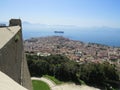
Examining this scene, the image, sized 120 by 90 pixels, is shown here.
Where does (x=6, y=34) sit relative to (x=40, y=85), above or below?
above

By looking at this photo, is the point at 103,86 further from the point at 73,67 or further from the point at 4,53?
the point at 4,53

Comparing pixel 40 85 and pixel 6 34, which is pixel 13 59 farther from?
pixel 40 85

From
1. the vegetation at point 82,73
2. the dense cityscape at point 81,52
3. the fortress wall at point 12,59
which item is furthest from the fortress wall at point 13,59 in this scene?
the dense cityscape at point 81,52

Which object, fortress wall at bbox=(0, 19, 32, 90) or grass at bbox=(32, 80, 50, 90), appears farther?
grass at bbox=(32, 80, 50, 90)

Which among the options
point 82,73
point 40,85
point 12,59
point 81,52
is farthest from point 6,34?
point 81,52

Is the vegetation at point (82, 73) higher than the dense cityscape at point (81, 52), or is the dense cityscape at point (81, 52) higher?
the vegetation at point (82, 73)

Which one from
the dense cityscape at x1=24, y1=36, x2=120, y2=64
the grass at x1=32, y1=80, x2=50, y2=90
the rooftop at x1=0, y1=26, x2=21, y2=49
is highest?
the rooftop at x1=0, y1=26, x2=21, y2=49

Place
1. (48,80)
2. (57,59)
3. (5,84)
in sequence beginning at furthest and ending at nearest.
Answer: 1. (57,59)
2. (48,80)
3. (5,84)

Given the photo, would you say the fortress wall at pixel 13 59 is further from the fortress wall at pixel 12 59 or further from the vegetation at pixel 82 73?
the vegetation at pixel 82 73


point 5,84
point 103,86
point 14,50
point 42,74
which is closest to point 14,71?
point 14,50

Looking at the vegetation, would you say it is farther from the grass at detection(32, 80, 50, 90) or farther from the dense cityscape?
the dense cityscape

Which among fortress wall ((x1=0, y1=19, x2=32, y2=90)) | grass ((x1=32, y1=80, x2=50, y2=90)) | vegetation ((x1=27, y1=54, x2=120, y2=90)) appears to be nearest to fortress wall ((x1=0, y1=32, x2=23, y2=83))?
fortress wall ((x1=0, y1=19, x2=32, y2=90))
